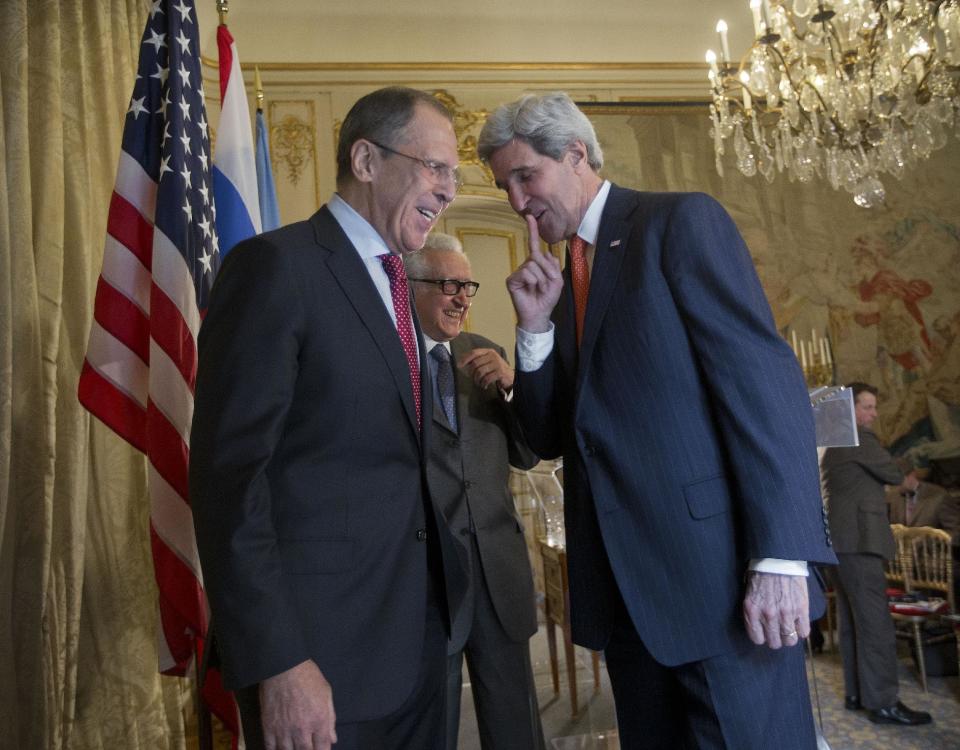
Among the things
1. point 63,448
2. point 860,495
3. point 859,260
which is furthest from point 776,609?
point 859,260

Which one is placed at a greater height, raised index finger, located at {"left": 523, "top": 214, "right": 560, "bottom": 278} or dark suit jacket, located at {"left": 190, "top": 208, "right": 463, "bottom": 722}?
raised index finger, located at {"left": 523, "top": 214, "right": 560, "bottom": 278}

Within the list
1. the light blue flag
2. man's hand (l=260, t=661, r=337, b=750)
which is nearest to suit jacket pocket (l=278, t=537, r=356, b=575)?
man's hand (l=260, t=661, r=337, b=750)

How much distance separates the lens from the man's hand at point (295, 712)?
1.46 metres

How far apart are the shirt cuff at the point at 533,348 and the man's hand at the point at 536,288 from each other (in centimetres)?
2

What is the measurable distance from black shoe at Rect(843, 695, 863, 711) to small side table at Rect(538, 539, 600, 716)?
1.46 meters

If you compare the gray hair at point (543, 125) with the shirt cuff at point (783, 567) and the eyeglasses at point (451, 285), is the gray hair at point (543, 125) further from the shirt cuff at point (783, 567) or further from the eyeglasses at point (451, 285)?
the shirt cuff at point (783, 567)

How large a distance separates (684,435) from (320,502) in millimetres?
724

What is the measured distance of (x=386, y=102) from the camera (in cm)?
197

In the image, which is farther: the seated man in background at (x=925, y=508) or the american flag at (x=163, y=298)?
the seated man in background at (x=925, y=508)

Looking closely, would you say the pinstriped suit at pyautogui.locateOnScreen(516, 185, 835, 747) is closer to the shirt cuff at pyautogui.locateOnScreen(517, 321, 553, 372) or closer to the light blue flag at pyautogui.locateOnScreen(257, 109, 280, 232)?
the shirt cuff at pyautogui.locateOnScreen(517, 321, 553, 372)

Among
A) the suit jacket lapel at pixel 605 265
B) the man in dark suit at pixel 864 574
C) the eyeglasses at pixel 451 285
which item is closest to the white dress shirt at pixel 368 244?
the suit jacket lapel at pixel 605 265

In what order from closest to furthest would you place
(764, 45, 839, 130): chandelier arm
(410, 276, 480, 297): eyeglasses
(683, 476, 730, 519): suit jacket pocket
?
(683, 476, 730, 519): suit jacket pocket < (410, 276, 480, 297): eyeglasses < (764, 45, 839, 130): chandelier arm

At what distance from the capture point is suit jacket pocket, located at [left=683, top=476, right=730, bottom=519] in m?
1.71

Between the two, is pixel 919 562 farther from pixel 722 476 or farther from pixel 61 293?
pixel 61 293
